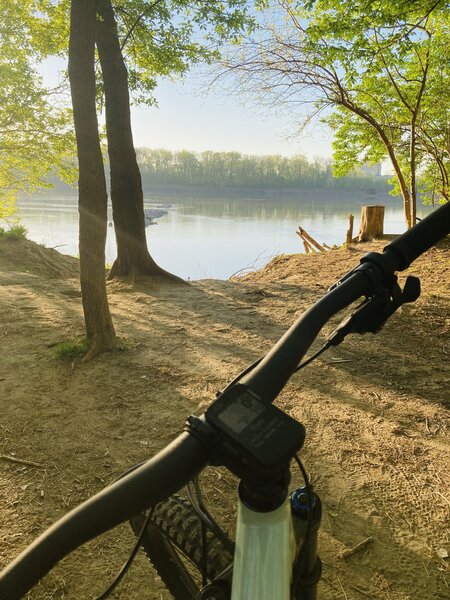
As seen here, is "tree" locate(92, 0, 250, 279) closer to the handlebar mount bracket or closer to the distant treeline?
the handlebar mount bracket

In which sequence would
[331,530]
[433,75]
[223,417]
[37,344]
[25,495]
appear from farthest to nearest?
[433,75] < [37,344] < [25,495] < [331,530] < [223,417]

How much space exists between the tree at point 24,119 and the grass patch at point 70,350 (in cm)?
1086

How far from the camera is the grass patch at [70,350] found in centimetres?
454

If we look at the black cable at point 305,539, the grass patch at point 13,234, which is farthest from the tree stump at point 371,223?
the black cable at point 305,539

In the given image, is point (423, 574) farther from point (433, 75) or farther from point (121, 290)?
point (433, 75)

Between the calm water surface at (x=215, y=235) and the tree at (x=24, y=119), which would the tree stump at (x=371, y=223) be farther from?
the tree at (x=24, y=119)

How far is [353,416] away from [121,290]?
19.5ft

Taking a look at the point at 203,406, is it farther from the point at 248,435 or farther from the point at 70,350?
the point at 248,435

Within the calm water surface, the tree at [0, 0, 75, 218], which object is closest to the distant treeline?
the calm water surface

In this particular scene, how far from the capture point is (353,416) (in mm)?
3518

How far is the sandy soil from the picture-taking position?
2.14m

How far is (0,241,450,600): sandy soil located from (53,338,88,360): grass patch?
13cm

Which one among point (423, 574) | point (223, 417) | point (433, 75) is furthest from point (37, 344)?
point (433, 75)

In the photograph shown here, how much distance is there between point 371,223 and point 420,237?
12771 millimetres
